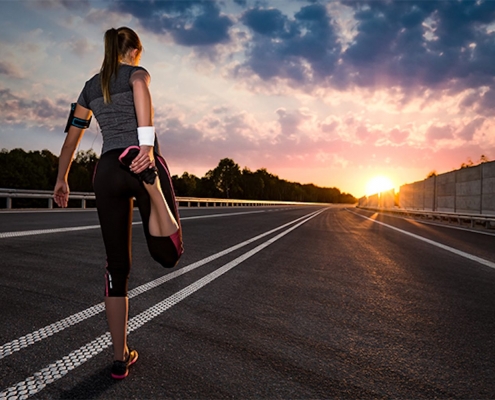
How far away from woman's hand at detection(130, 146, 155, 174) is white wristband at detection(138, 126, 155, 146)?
36 mm

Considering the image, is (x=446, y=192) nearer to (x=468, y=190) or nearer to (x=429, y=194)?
(x=468, y=190)

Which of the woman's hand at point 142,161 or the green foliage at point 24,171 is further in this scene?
the green foliage at point 24,171

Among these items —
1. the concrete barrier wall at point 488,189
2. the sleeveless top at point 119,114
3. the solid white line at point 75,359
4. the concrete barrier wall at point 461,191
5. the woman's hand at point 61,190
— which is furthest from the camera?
the concrete barrier wall at point 461,191

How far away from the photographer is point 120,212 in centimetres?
235

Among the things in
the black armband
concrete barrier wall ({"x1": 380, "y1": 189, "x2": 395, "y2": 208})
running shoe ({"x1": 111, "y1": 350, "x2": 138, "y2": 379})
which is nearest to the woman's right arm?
the black armband

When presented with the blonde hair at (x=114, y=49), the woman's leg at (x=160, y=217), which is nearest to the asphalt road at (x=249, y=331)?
the woman's leg at (x=160, y=217)

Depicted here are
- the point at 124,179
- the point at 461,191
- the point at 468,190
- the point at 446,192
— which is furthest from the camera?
the point at 446,192

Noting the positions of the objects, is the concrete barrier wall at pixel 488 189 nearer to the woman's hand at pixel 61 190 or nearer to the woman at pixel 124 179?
the woman at pixel 124 179

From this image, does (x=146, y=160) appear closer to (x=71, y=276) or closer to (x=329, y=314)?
(x=329, y=314)

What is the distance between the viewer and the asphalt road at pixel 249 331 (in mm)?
2127

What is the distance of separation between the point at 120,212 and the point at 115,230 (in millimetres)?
120

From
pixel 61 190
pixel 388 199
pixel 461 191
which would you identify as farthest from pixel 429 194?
pixel 61 190

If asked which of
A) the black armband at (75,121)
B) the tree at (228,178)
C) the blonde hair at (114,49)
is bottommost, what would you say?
the black armband at (75,121)

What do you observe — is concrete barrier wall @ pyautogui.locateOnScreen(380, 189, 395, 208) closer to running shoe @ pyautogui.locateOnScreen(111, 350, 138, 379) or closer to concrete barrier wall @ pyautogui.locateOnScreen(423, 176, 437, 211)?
concrete barrier wall @ pyautogui.locateOnScreen(423, 176, 437, 211)
